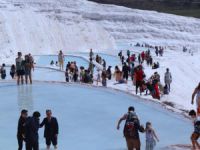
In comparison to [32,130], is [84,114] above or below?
below

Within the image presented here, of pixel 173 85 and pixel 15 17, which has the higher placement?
pixel 15 17

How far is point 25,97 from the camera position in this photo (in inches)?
578

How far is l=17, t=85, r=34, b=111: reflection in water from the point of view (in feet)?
43.5

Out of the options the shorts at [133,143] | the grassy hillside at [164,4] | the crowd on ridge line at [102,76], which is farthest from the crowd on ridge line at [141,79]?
the grassy hillside at [164,4]

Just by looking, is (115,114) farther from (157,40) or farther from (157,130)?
(157,40)

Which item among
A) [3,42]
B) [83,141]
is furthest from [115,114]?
[3,42]

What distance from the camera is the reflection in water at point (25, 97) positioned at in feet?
43.5

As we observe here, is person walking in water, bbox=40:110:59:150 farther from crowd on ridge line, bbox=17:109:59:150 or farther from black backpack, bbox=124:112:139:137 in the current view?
black backpack, bbox=124:112:139:137

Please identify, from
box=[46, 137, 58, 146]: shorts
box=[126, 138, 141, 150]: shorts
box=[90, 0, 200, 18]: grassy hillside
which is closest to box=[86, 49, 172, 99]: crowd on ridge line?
box=[46, 137, 58, 146]: shorts

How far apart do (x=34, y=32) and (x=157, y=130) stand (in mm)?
22796

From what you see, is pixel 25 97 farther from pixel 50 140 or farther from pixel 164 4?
pixel 164 4

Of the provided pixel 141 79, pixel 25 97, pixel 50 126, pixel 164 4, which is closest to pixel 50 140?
pixel 50 126

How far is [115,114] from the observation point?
41.4 ft

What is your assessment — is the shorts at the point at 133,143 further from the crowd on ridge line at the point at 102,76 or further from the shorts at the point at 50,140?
the crowd on ridge line at the point at 102,76
